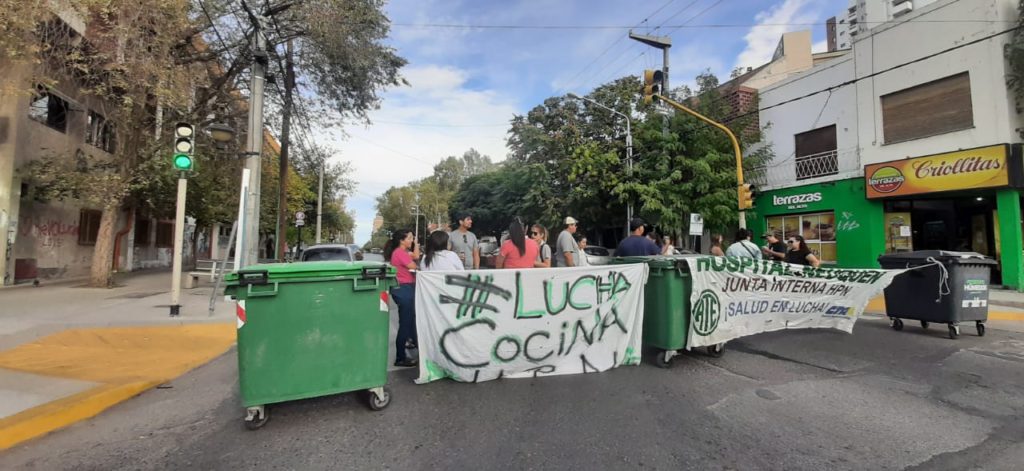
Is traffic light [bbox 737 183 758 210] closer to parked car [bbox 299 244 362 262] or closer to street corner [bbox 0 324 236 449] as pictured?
parked car [bbox 299 244 362 262]

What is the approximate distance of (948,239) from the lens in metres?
15.3

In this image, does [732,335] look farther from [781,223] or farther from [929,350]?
[781,223]

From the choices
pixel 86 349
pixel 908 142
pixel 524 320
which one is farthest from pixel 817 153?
→ pixel 86 349

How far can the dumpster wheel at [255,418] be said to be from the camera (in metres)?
3.74

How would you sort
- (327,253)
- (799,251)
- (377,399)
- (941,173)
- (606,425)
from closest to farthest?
1. (606,425)
2. (377,399)
3. (799,251)
4. (327,253)
5. (941,173)

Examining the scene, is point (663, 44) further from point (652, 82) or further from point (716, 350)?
point (716, 350)

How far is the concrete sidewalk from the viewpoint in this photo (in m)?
4.13

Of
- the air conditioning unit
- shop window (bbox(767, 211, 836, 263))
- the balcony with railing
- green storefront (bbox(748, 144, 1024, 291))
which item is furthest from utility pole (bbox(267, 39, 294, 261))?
the air conditioning unit

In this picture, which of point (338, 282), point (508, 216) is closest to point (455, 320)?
point (338, 282)

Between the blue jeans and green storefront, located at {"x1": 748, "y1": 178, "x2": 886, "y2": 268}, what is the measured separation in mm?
14655

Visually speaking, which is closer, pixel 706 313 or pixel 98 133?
pixel 706 313

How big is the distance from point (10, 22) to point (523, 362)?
10.2m

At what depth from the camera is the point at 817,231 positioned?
1717 centimetres

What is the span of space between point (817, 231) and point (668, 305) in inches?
587
